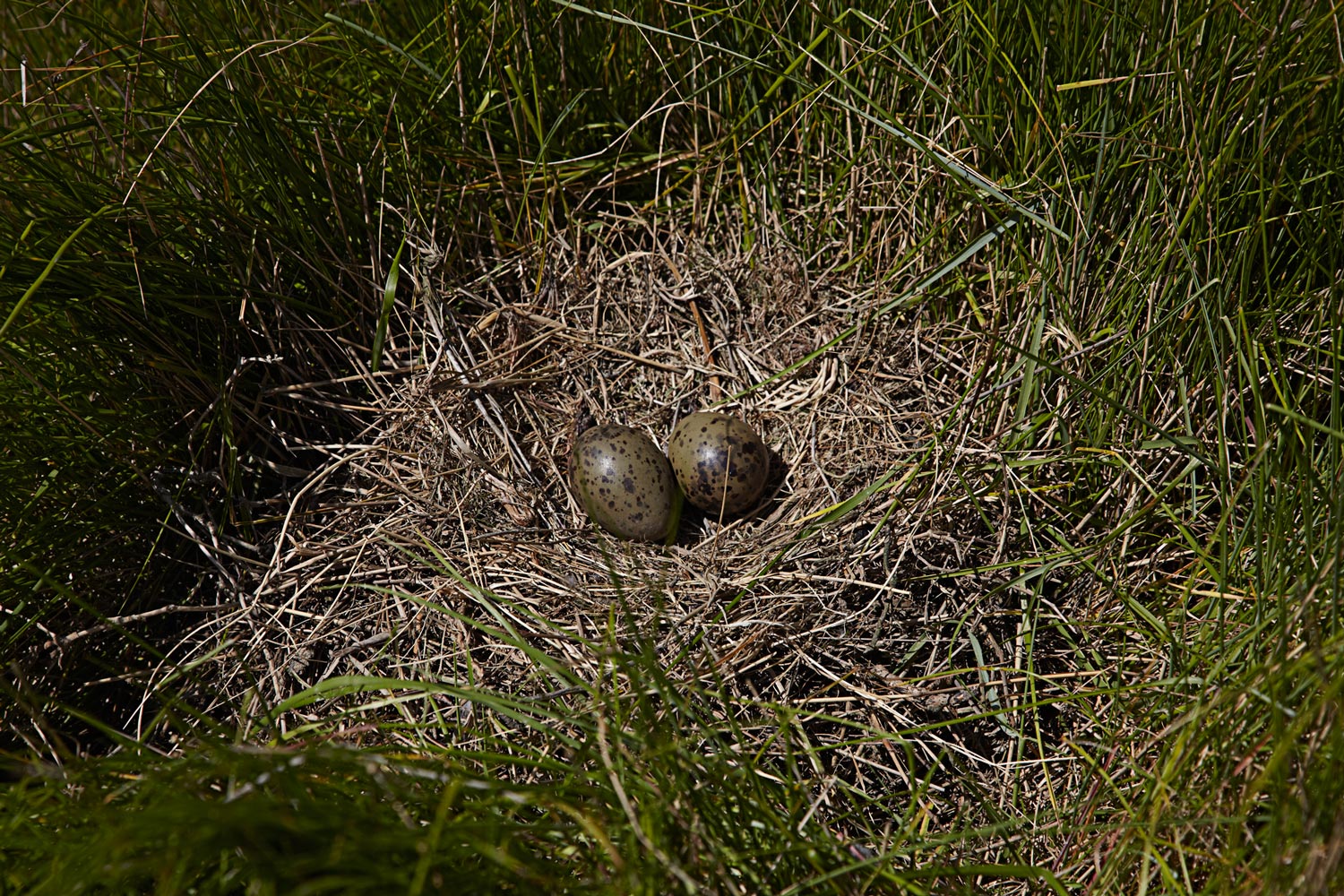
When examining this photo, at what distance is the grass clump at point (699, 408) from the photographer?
190 centimetres

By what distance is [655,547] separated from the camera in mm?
2832

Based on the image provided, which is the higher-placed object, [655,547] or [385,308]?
[385,308]

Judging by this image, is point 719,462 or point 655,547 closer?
point 719,462

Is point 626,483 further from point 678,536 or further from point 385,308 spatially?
point 385,308

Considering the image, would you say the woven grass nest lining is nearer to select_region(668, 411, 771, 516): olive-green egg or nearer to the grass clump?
the grass clump

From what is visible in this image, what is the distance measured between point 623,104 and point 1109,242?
1.67 m

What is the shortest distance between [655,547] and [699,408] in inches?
22.1

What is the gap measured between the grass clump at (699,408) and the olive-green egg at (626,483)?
95 millimetres

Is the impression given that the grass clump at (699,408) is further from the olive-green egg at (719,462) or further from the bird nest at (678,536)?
the olive-green egg at (719,462)

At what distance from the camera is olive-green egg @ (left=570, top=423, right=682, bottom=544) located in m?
2.69

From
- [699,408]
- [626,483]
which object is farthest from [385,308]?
[699,408]

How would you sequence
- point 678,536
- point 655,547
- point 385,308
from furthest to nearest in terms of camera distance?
point 678,536
point 655,547
point 385,308

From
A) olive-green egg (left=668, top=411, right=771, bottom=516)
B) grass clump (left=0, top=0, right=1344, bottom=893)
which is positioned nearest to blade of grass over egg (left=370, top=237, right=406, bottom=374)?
grass clump (left=0, top=0, right=1344, bottom=893)

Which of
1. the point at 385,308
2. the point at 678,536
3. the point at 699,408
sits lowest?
the point at 678,536
